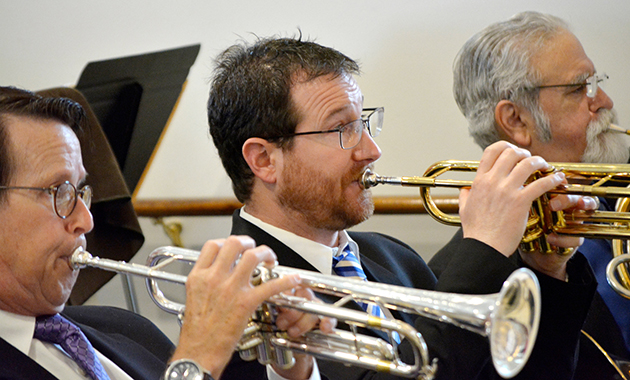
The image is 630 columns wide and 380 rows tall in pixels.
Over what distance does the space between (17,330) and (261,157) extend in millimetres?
664

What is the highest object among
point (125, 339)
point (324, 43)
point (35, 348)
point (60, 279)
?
point (324, 43)

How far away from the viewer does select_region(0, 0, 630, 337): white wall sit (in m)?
2.80

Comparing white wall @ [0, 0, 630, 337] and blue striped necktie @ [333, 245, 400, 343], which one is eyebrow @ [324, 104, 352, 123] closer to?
blue striped necktie @ [333, 245, 400, 343]

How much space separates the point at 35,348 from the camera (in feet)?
4.06

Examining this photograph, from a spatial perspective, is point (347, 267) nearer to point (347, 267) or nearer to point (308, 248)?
point (347, 267)

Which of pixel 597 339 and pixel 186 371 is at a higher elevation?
pixel 186 371

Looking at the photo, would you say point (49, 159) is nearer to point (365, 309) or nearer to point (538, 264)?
point (365, 309)

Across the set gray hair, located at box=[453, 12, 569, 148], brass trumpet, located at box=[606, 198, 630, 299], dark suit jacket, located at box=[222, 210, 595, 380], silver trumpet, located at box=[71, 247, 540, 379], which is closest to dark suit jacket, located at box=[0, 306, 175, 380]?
dark suit jacket, located at box=[222, 210, 595, 380]

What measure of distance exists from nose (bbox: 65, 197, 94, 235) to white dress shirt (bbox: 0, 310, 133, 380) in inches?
7.5

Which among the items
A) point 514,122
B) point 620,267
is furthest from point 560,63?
point 620,267

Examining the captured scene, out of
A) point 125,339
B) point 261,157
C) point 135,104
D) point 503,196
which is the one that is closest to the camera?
point 503,196

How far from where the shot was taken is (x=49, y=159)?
1287 millimetres

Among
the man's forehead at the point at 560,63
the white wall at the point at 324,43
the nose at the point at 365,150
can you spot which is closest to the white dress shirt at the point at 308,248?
the nose at the point at 365,150

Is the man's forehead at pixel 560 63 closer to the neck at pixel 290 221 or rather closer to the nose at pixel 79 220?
the neck at pixel 290 221
